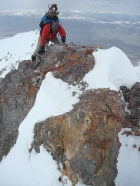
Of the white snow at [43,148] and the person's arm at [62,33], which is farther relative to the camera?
the person's arm at [62,33]

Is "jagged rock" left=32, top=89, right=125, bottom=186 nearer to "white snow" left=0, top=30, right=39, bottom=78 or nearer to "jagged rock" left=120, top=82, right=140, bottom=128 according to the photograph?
"jagged rock" left=120, top=82, right=140, bottom=128

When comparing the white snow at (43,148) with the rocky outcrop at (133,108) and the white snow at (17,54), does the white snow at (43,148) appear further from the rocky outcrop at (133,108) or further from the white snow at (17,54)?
the white snow at (17,54)

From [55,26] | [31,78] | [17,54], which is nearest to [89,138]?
[31,78]

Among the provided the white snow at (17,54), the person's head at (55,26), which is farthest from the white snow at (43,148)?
the white snow at (17,54)

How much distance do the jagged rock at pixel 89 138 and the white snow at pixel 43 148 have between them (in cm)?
38

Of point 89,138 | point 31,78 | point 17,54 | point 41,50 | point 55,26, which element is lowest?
point 89,138

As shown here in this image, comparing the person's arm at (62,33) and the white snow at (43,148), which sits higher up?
the person's arm at (62,33)

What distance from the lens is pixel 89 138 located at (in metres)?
7.86

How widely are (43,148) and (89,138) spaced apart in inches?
85.1

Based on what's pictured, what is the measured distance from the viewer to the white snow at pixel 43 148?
873 centimetres

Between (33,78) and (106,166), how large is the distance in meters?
5.59

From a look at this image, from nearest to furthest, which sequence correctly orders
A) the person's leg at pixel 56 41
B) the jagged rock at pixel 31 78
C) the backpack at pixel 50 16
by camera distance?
the jagged rock at pixel 31 78 < the backpack at pixel 50 16 < the person's leg at pixel 56 41

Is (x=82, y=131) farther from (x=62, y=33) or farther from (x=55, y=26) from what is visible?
(x=62, y=33)

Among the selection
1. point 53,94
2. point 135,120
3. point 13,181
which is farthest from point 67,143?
point 135,120
